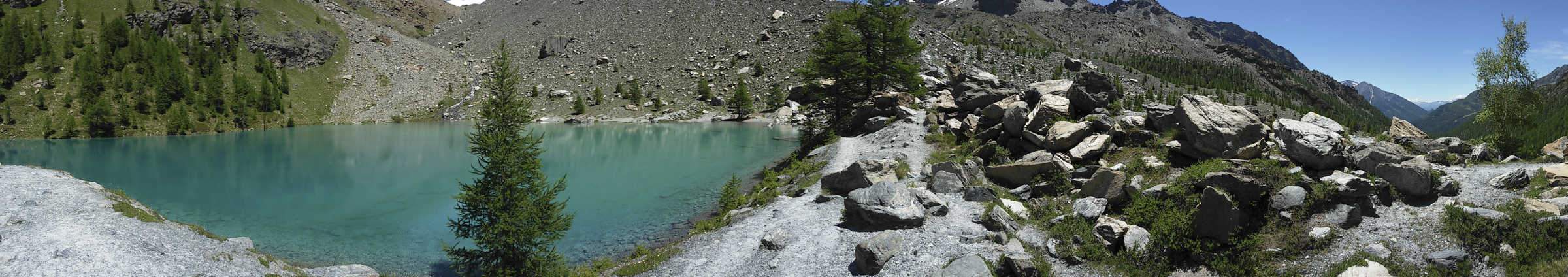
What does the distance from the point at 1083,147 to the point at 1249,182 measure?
726 centimetres

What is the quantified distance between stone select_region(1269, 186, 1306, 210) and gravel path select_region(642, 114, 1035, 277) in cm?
561

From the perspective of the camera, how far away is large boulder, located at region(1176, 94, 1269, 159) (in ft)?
48.0

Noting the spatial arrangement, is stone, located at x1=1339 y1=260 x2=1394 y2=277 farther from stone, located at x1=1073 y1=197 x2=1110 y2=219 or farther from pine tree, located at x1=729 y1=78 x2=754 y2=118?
pine tree, located at x1=729 y1=78 x2=754 y2=118

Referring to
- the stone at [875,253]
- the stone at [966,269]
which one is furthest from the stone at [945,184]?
the stone at [966,269]

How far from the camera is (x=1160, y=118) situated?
17.7 meters

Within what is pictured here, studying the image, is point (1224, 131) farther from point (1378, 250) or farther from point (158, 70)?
point (158, 70)

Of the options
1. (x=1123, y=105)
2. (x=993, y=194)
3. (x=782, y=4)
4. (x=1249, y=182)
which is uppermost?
(x=782, y=4)

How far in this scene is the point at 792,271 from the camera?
12180 millimetres

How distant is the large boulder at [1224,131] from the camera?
14625mm

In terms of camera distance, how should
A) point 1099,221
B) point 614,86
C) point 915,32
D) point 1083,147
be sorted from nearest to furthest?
point 1099,221
point 1083,147
point 915,32
point 614,86

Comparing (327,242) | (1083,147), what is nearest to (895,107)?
(1083,147)

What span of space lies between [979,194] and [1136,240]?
5.81 m

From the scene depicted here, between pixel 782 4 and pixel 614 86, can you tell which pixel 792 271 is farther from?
pixel 782 4

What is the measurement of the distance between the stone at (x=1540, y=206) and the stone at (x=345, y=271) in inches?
997
